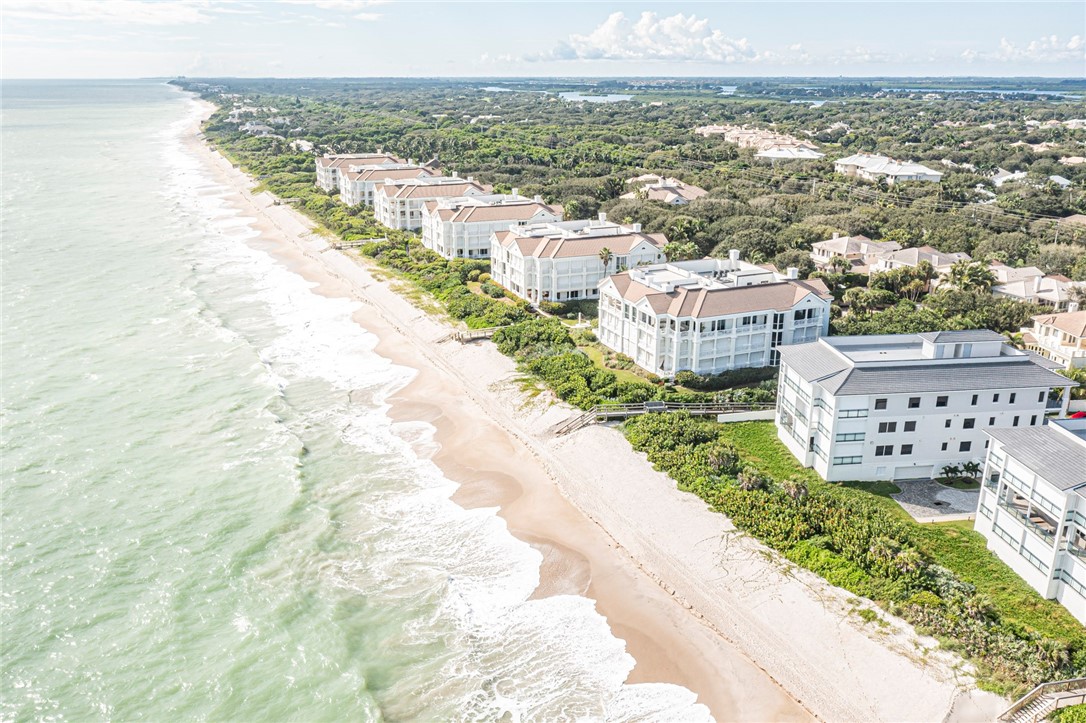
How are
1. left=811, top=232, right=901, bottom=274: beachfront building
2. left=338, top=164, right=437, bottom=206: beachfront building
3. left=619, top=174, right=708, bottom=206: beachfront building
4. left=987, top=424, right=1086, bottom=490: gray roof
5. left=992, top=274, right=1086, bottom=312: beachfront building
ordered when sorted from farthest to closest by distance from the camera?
left=338, top=164, right=437, bottom=206: beachfront building < left=619, top=174, right=708, bottom=206: beachfront building < left=811, top=232, right=901, bottom=274: beachfront building < left=992, top=274, right=1086, bottom=312: beachfront building < left=987, top=424, right=1086, bottom=490: gray roof

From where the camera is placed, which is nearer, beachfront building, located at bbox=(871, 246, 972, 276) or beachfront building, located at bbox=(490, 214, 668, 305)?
beachfront building, located at bbox=(490, 214, 668, 305)

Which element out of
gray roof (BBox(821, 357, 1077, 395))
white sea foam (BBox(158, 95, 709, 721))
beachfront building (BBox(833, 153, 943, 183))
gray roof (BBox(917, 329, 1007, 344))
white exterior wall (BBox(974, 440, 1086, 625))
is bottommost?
white sea foam (BBox(158, 95, 709, 721))

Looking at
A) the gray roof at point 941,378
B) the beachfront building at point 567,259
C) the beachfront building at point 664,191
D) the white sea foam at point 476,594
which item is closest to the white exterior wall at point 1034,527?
the gray roof at point 941,378

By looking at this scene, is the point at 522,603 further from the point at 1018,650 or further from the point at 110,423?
the point at 110,423

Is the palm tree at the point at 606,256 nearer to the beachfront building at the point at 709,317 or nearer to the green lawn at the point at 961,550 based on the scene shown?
the beachfront building at the point at 709,317

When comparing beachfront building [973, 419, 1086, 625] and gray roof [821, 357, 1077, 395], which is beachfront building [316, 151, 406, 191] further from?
beachfront building [973, 419, 1086, 625]

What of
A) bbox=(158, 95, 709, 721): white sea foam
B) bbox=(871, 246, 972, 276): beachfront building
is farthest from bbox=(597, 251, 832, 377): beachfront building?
bbox=(871, 246, 972, 276): beachfront building
